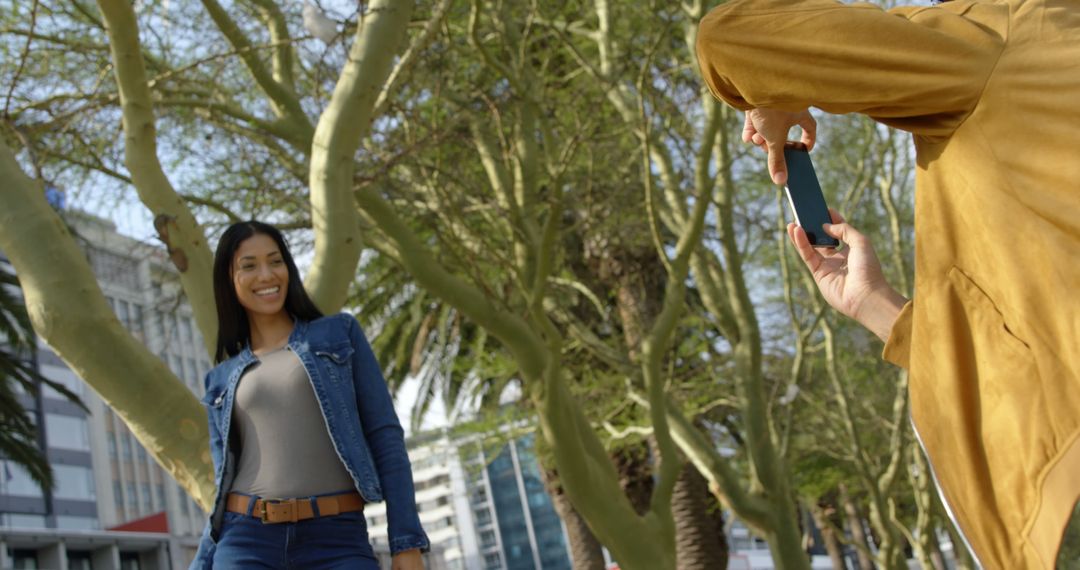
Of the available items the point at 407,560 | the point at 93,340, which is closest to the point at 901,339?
the point at 407,560

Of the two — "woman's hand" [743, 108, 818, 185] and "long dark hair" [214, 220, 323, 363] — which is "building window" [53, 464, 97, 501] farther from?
"woman's hand" [743, 108, 818, 185]

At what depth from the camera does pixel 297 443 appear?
12.4ft

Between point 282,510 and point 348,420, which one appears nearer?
point 282,510

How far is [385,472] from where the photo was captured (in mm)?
3830

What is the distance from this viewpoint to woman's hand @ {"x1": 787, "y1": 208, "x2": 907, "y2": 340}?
85.7 inches

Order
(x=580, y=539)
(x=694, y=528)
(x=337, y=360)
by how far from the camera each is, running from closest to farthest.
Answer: (x=337, y=360) < (x=694, y=528) < (x=580, y=539)

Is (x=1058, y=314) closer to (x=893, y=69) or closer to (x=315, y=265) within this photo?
(x=893, y=69)

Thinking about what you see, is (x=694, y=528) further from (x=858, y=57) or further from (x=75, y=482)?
(x=75, y=482)

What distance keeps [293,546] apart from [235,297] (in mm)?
935

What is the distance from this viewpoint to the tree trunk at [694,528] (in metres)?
17.0

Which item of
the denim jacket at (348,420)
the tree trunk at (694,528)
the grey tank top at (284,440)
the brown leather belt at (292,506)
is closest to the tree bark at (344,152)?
the denim jacket at (348,420)

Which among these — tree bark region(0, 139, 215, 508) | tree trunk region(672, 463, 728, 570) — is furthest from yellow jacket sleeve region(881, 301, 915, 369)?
tree trunk region(672, 463, 728, 570)

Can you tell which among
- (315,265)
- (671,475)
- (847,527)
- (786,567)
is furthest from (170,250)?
(847,527)

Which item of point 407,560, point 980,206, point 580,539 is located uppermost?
point 580,539
